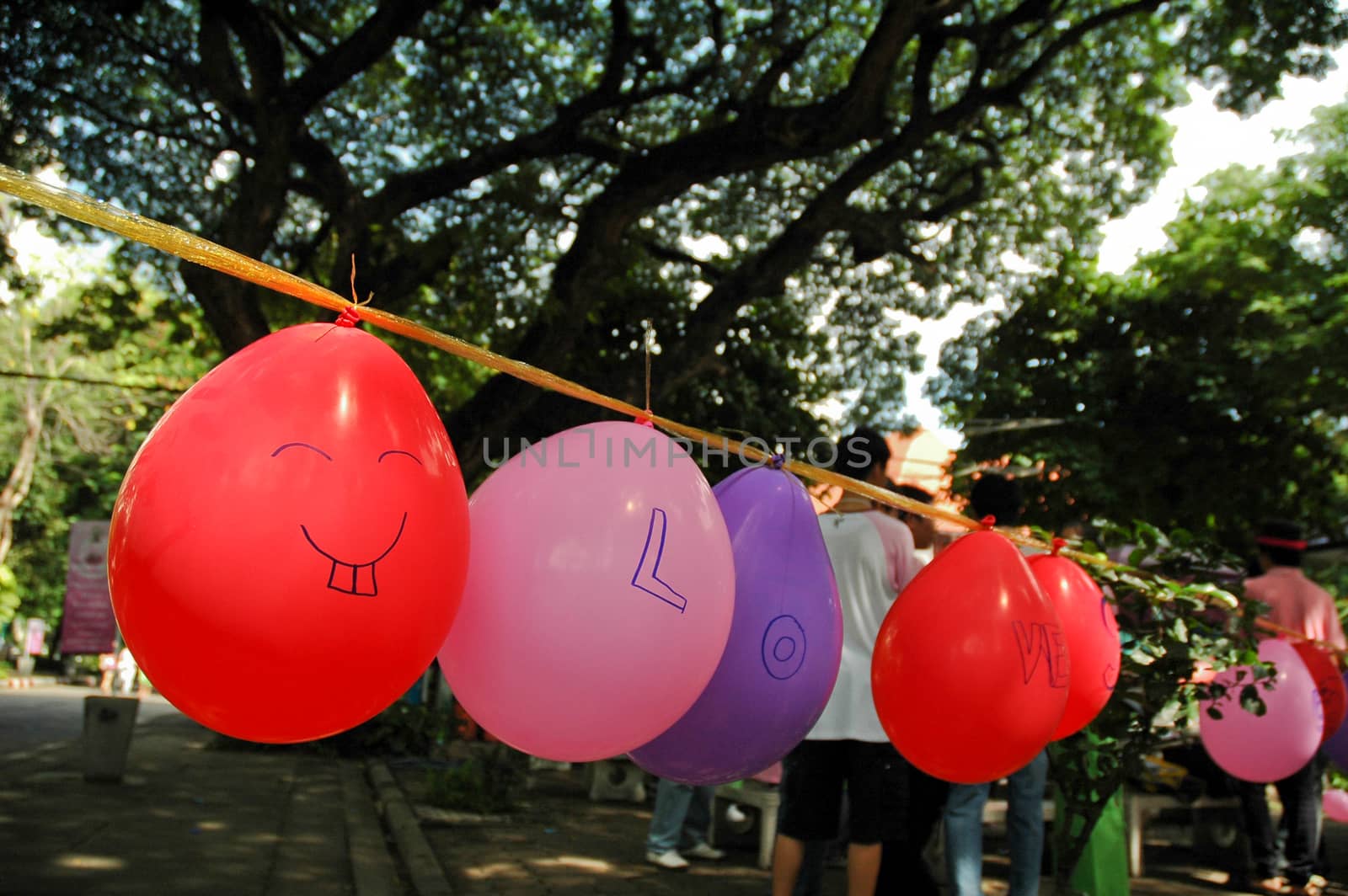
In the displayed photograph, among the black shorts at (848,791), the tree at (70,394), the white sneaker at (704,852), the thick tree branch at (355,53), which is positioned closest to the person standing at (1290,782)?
the black shorts at (848,791)

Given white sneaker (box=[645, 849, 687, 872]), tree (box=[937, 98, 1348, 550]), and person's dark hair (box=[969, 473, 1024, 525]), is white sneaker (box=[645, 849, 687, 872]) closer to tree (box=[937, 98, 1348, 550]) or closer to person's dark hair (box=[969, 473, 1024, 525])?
person's dark hair (box=[969, 473, 1024, 525])

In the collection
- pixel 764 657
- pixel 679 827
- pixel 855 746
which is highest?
pixel 764 657

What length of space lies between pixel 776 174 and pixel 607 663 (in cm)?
1062

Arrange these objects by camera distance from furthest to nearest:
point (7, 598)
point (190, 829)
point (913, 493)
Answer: point (7, 598)
point (190, 829)
point (913, 493)

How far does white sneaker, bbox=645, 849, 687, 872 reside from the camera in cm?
538

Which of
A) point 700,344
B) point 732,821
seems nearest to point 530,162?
point 700,344

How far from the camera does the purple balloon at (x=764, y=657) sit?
224 centimetres

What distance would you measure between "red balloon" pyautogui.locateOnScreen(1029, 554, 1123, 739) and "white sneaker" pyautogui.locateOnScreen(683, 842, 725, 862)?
10.2 ft

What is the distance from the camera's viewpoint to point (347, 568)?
1.51 meters

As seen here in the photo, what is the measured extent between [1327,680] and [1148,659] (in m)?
1.46

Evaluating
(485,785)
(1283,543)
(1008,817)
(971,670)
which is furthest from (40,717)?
(971,670)

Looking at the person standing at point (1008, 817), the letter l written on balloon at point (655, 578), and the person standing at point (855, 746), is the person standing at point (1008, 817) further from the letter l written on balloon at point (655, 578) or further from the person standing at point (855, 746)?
the letter l written on balloon at point (655, 578)

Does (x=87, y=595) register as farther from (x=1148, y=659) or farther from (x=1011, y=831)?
(x=1148, y=659)

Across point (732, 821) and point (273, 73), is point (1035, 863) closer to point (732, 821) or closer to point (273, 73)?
point (732, 821)
